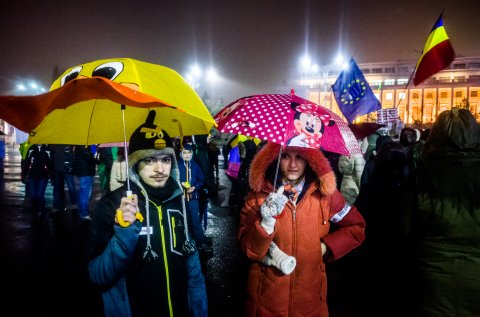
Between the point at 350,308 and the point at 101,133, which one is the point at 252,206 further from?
the point at 350,308

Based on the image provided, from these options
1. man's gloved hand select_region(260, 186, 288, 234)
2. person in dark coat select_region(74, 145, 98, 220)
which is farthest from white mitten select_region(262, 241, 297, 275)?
person in dark coat select_region(74, 145, 98, 220)

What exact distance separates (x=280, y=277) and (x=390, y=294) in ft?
9.19

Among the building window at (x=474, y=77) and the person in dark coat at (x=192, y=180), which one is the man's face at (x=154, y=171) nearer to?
the person in dark coat at (x=192, y=180)

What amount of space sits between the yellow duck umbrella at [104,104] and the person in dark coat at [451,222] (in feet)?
5.87

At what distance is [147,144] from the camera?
231 centimetres

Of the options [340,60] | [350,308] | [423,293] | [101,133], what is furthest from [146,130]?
[340,60]

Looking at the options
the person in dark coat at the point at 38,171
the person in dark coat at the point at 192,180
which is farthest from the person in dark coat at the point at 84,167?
the person in dark coat at the point at 192,180

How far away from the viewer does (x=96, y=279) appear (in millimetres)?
2078

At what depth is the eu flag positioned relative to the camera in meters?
7.27

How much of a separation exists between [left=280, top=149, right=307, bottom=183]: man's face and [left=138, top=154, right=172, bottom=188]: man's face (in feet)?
3.14

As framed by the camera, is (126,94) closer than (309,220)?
Yes

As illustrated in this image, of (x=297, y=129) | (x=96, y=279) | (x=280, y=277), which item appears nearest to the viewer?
(x=96, y=279)

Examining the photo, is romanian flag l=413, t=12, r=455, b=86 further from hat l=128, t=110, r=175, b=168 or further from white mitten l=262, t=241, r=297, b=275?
hat l=128, t=110, r=175, b=168

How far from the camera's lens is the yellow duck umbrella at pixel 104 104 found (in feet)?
5.54
